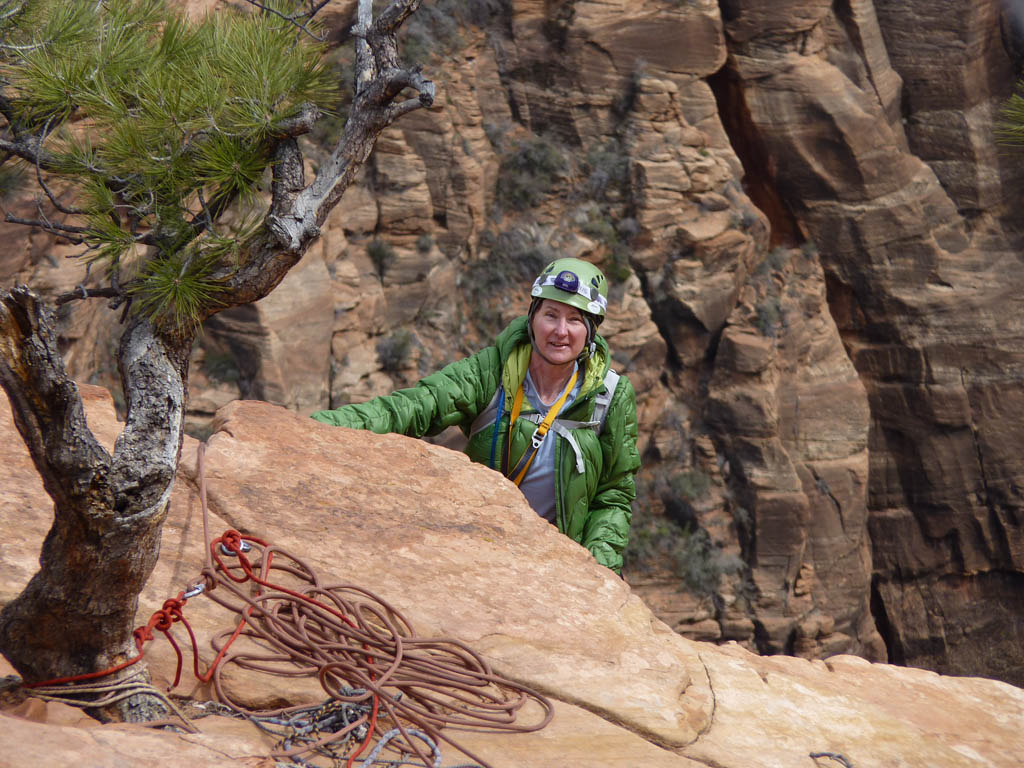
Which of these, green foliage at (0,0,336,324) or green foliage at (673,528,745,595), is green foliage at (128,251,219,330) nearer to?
Answer: green foliage at (0,0,336,324)

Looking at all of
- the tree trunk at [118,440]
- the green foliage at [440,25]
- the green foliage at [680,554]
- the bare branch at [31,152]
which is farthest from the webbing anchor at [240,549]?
the green foliage at [680,554]

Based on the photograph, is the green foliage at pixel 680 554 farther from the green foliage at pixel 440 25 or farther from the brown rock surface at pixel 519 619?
the brown rock surface at pixel 519 619

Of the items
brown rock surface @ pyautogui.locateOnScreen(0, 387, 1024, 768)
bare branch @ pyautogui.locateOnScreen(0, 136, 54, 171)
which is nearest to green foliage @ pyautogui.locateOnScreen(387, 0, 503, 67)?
bare branch @ pyautogui.locateOnScreen(0, 136, 54, 171)

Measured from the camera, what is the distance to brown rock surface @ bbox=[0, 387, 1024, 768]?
98.0 inches

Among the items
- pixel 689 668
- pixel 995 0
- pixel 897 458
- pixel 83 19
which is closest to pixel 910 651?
pixel 897 458

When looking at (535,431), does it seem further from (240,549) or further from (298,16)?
(298,16)

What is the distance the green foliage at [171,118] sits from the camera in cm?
266

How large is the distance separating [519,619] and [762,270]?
12.0 m

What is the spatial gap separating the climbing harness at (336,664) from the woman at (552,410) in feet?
3.28

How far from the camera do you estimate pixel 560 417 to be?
11.6 ft

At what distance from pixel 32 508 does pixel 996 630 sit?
48.2ft

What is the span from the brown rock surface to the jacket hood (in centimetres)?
35

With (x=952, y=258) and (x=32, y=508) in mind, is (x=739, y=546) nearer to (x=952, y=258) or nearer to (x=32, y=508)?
(x=952, y=258)

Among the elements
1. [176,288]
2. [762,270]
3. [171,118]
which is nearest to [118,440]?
[176,288]
